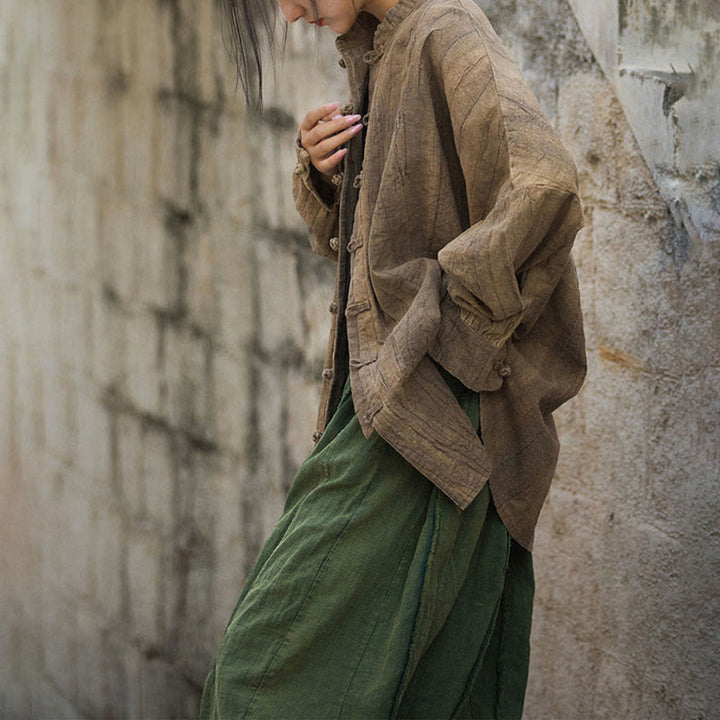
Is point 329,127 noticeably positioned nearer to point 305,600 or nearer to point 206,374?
point 305,600

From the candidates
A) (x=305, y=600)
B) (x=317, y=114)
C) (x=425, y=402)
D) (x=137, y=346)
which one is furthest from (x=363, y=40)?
(x=137, y=346)

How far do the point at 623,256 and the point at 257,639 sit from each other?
98cm

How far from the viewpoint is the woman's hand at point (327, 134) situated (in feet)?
5.96

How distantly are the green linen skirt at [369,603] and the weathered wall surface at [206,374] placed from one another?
2.00 ft

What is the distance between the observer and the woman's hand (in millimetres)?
1817

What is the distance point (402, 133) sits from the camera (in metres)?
1.65

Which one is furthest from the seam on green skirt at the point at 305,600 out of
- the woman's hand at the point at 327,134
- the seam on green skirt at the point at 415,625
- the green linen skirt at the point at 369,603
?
the woman's hand at the point at 327,134

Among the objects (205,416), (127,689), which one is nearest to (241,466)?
(205,416)

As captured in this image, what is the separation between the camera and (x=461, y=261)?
1.57 metres

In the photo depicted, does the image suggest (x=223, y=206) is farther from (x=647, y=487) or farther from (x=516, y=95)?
(x=516, y=95)

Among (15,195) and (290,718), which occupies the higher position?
(15,195)

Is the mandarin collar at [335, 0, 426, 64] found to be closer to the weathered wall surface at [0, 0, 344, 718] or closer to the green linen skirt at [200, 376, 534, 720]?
the green linen skirt at [200, 376, 534, 720]

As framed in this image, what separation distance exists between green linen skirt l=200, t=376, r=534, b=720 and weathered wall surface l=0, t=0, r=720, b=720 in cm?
61

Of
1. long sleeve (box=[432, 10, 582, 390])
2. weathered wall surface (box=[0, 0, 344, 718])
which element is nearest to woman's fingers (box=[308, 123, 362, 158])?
long sleeve (box=[432, 10, 582, 390])
